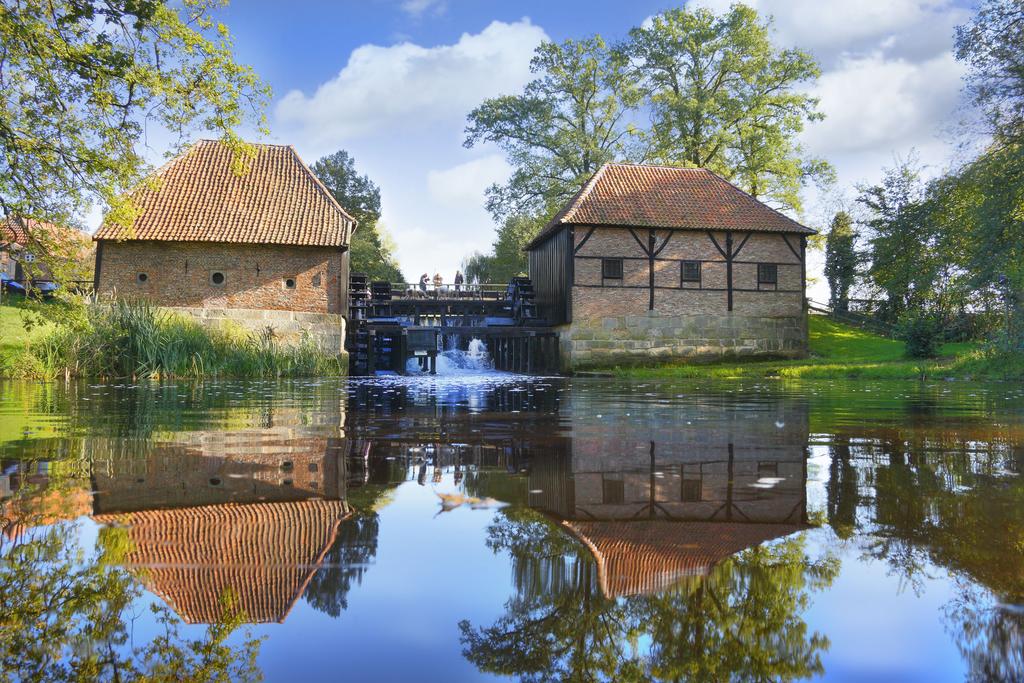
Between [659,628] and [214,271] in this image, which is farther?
[214,271]

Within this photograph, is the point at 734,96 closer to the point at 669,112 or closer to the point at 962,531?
the point at 669,112

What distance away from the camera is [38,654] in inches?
63.1

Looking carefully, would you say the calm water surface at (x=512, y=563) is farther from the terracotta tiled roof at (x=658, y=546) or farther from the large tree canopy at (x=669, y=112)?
the large tree canopy at (x=669, y=112)

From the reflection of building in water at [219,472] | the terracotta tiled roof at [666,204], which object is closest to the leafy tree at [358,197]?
the terracotta tiled roof at [666,204]

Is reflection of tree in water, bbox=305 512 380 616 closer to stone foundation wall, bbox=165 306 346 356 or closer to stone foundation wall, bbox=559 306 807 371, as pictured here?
stone foundation wall, bbox=165 306 346 356

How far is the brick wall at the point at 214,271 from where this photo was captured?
26.5 m

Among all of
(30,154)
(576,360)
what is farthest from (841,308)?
(30,154)

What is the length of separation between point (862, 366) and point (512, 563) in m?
22.7

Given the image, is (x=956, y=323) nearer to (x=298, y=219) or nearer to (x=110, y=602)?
(x=298, y=219)

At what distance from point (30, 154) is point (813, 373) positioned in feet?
66.1

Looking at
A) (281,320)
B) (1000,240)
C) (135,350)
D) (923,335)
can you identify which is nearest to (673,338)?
(923,335)

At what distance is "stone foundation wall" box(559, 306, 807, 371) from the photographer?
91.9 feet

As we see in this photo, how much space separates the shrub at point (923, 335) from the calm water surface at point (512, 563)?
2221 centimetres

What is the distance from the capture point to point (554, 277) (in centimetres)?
3028
